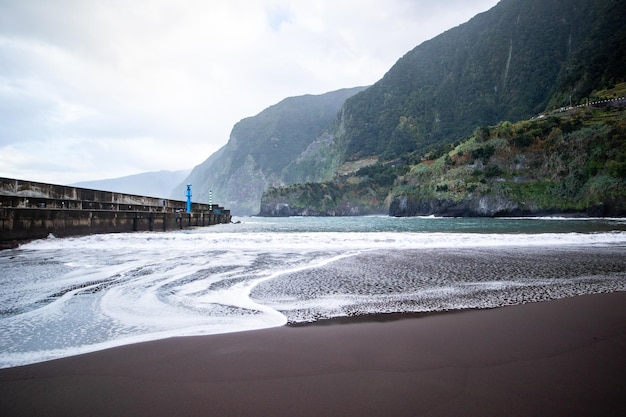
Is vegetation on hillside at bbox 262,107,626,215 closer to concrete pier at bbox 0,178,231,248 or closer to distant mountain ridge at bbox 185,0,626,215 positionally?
distant mountain ridge at bbox 185,0,626,215

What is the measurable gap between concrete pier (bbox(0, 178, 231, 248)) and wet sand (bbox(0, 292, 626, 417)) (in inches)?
616

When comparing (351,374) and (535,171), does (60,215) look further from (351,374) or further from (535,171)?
(535,171)

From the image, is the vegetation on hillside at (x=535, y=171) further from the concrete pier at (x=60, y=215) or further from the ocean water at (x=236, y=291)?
the concrete pier at (x=60, y=215)

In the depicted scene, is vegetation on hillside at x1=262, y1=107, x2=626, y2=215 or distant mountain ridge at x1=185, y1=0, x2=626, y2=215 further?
distant mountain ridge at x1=185, y1=0, x2=626, y2=215

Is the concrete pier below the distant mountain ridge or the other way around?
below

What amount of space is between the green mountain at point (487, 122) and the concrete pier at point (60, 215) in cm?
5558

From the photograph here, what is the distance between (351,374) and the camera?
2.12 meters

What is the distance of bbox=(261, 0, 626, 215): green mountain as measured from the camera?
157ft

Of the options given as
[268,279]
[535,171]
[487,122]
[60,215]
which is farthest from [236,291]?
[487,122]

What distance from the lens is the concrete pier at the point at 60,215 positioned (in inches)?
526

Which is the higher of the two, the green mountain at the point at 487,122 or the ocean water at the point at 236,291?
the green mountain at the point at 487,122

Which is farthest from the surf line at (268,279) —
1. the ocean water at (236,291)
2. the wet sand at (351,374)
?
the wet sand at (351,374)

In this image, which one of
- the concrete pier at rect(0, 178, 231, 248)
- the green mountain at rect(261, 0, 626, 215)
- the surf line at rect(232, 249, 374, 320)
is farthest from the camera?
the green mountain at rect(261, 0, 626, 215)

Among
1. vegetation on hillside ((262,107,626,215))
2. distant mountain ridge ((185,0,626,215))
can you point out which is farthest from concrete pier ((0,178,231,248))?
distant mountain ridge ((185,0,626,215))
